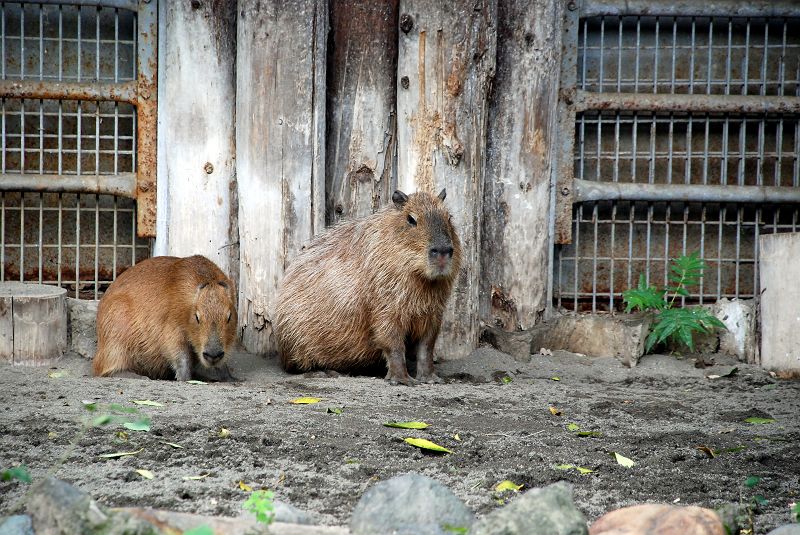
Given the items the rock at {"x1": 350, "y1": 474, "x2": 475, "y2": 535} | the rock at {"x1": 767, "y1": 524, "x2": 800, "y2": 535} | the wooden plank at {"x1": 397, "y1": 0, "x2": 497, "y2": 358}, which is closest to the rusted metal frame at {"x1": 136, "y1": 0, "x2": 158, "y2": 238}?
the wooden plank at {"x1": 397, "y1": 0, "x2": 497, "y2": 358}

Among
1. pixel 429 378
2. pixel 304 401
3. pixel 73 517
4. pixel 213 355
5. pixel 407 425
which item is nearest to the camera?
pixel 73 517

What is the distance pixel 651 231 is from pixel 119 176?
3538mm

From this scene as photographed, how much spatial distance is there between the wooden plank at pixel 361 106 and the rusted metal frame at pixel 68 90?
4.28ft

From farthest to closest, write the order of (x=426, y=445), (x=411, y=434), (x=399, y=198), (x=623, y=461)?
1. (x=399, y=198)
2. (x=411, y=434)
3. (x=426, y=445)
4. (x=623, y=461)

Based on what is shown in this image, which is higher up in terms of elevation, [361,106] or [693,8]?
[693,8]

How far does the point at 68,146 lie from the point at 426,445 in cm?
367

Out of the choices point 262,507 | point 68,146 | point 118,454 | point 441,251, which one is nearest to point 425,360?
point 441,251

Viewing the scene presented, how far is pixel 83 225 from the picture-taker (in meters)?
6.19

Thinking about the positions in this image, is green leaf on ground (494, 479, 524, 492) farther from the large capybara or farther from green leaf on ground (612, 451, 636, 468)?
the large capybara

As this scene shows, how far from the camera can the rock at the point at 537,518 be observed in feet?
7.23

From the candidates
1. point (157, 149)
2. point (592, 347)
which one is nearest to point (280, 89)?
point (157, 149)

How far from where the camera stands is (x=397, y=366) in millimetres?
5285

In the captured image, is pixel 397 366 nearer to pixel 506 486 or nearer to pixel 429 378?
pixel 429 378

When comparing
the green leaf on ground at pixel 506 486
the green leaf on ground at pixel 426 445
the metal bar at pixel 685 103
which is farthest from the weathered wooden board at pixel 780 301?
the green leaf on ground at pixel 506 486
